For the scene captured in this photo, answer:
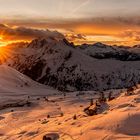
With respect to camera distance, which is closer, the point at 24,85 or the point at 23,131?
the point at 23,131

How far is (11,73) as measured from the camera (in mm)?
51594

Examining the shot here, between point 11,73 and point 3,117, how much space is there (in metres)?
27.5

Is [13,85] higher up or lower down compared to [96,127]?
lower down

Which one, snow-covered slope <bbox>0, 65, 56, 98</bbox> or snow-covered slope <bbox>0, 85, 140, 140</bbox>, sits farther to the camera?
snow-covered slope <bbox>0, 65, 56, 98</bbox>

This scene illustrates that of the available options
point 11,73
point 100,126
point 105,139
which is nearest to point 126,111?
point 100,126

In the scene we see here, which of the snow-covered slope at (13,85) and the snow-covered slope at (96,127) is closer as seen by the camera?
the snow-covered slope at (96,127)

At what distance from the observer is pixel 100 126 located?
14.3 m

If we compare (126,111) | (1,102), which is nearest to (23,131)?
(126,111)

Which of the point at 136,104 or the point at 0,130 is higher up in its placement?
the point at 136,104

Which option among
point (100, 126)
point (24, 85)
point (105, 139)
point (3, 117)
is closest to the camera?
point (105, 139)

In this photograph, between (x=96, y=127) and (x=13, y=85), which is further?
(x=13, y=85)

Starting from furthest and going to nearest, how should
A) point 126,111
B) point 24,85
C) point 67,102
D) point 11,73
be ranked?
point 11,73 → point 24,85 → point 67,102 → point 126,111

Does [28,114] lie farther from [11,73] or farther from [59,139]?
[11,73]

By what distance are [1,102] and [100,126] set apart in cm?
1936
